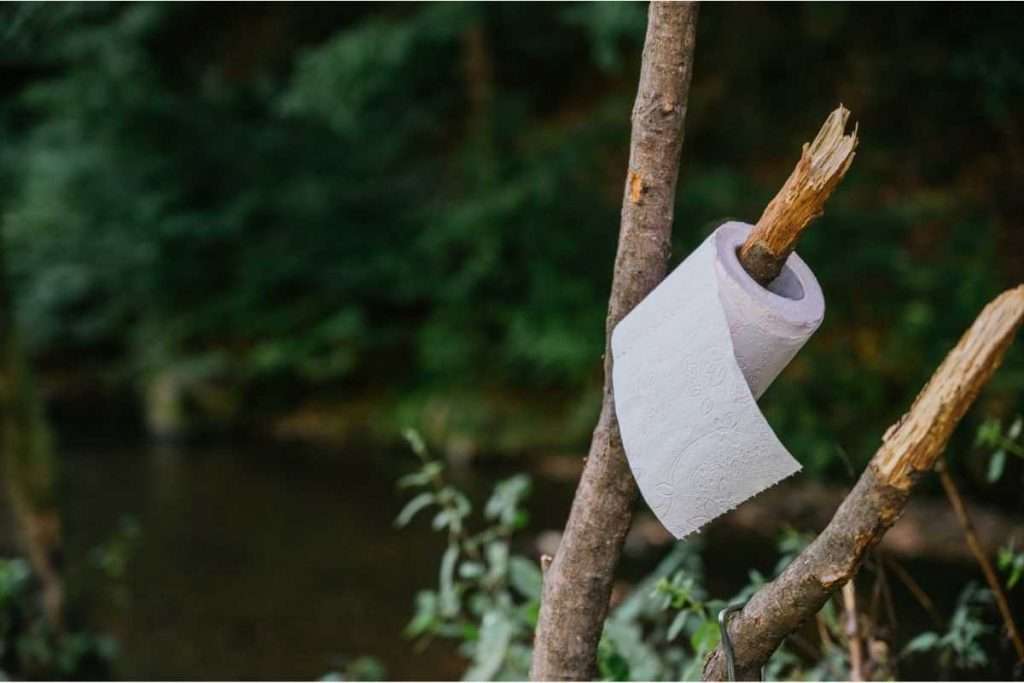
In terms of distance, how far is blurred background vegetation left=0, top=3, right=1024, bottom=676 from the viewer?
22.1 feet

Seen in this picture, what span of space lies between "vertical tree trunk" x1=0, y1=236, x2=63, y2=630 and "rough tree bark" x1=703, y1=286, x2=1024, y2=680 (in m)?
3.20

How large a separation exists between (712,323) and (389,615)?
157 inches

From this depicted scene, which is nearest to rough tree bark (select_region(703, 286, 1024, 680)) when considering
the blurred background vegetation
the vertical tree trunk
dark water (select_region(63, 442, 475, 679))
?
dark water (select_region(63, 442, 475, 679))

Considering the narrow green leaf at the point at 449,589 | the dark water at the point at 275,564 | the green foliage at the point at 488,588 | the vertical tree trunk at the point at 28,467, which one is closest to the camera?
the green foliage at the point at 488,588

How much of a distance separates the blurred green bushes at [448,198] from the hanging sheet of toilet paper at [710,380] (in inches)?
193

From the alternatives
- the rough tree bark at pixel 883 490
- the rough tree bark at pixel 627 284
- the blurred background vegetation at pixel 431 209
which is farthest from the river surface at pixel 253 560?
the rough tree bark at pixel 883 490

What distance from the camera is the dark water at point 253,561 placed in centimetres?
452

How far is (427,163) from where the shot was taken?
8555 millimetres

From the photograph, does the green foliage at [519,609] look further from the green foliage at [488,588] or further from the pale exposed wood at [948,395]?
the pale exposed wood at [948,395]

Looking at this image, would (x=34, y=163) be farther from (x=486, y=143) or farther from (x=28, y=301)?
(x=486, y=143)

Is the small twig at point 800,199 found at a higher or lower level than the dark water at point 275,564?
higher

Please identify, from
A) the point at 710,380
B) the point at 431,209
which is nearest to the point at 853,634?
the point at 710,380

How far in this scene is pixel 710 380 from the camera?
1.30 m

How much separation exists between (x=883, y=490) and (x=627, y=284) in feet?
1.75
